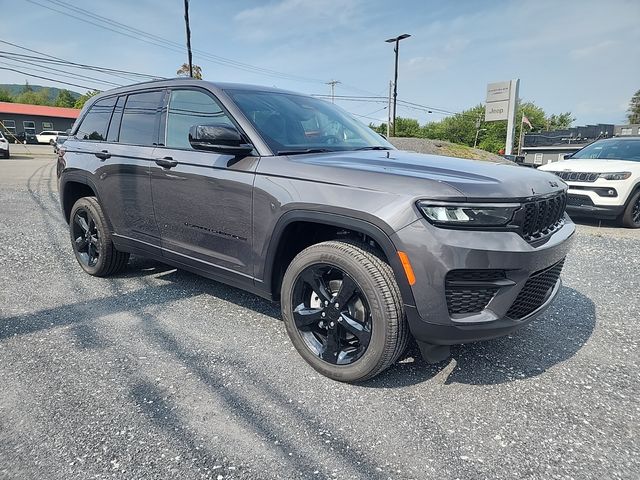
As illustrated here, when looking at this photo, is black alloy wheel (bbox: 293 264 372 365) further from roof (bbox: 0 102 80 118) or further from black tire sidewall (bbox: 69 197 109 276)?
roof (bbox: 0 102 80 118)

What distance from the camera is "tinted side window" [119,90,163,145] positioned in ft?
12.1

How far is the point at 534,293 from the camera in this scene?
2.48 m

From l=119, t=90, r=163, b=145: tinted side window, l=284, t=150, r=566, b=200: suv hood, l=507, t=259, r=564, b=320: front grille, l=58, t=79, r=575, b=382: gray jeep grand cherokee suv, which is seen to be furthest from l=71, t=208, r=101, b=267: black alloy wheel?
l=507, t=259, r=564, b=320: front grille

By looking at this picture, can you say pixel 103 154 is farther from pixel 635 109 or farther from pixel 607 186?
pixel 635 109

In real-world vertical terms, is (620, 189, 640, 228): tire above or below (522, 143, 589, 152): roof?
below

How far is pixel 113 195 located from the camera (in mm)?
A: 4008

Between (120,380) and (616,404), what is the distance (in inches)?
112

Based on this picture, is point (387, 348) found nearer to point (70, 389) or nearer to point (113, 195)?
point (70, 389)

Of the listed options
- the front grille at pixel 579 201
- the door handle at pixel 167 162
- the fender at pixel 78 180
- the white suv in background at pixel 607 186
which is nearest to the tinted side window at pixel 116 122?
the fender at pixel 78 180

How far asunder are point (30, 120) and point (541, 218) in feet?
208

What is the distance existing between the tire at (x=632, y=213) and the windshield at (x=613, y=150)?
0.79 metres

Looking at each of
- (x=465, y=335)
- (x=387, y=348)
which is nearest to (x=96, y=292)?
(x=387, y=348)

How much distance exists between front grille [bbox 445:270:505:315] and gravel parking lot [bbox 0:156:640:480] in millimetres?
593

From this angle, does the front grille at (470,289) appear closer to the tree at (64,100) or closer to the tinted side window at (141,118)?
the tinted side window at (141,118)
